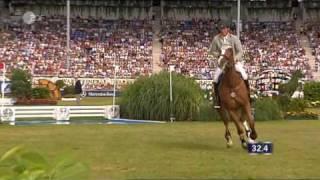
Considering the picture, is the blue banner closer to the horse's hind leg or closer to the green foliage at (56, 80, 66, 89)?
the green foliage at (56, 80, 66, 89)

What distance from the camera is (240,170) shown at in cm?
1057

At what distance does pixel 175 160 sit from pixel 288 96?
1744 centimetres

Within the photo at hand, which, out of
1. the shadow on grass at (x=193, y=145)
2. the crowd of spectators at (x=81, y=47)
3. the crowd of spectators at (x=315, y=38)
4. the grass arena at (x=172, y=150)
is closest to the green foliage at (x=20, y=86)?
the grass arena at (x=172, y=150)

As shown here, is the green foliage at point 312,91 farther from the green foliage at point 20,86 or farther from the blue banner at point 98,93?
the green foliage at point 20,86

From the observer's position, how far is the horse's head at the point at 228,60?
536 inches

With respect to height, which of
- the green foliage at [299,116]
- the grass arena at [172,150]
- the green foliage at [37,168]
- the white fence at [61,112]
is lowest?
the grass arena at [172,150]

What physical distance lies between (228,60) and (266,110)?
12.3 metres

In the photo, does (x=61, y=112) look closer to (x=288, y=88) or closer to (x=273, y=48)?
(x=288, y=88)

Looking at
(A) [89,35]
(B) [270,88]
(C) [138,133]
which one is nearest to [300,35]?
(A) [89,35]

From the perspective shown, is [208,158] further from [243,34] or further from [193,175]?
[243,34]

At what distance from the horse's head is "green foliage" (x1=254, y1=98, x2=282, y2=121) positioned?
466 inches

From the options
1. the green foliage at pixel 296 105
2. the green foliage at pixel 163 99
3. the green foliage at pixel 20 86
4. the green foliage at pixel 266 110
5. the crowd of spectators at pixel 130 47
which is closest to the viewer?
the green foliage at pixel 163 99

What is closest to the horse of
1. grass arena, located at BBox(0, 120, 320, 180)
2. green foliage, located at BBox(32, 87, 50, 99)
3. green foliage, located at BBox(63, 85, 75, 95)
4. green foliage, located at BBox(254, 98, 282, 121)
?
grass arena, located at BBox(0, 120, 320, 180)

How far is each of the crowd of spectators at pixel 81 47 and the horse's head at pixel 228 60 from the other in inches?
1550
